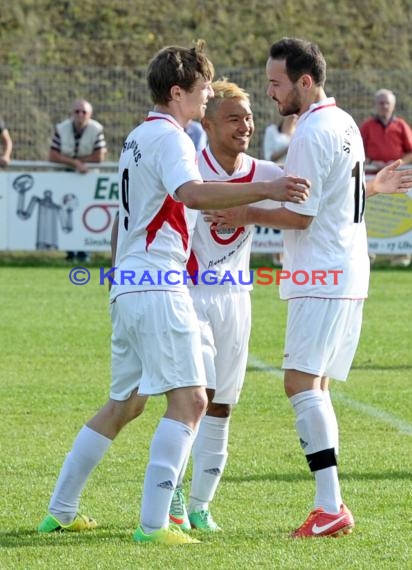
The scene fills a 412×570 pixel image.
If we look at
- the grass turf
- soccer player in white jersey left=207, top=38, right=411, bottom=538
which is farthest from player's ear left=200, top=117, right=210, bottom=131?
the grass turf

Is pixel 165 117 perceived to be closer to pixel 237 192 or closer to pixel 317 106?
pixel 237 192

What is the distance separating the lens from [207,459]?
21.3 ft

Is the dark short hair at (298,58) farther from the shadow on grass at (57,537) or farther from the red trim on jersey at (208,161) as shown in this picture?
the shadow on grass at (57,537)

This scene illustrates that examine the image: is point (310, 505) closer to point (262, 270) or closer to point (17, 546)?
point (17, 546)

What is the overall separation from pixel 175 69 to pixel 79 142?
1430 centimetres

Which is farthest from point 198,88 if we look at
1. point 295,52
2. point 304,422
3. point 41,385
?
point 41,385

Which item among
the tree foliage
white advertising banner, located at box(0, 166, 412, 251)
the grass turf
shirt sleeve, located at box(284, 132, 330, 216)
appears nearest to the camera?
the grass turf

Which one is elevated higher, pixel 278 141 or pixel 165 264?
pixel 165 264

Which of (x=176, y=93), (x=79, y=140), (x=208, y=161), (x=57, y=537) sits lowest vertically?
(x=57, y=537)

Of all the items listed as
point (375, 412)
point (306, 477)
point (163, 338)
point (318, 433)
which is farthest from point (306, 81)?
point (375, 412)

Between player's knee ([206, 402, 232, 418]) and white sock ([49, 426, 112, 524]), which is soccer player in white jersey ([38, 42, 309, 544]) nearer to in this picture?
white sock ([49, 426, 112, 524])

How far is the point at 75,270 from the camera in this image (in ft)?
Answer: 62.8

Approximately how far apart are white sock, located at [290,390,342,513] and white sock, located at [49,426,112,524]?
2.95 feet

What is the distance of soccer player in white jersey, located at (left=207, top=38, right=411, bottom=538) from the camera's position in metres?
6.10
